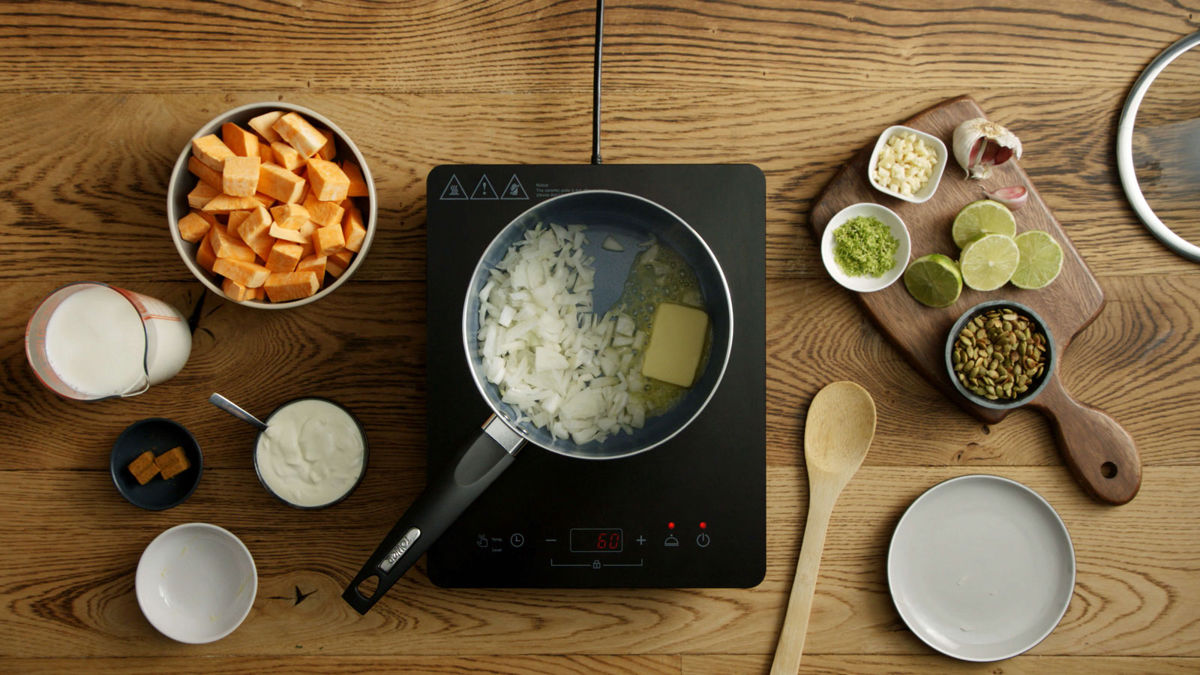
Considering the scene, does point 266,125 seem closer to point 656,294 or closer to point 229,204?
point 229,204

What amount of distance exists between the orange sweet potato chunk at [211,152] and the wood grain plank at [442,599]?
0.46 m

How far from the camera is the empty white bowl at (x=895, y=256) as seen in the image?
3.50 ft

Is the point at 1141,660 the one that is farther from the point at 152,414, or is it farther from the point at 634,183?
the point at 152,414

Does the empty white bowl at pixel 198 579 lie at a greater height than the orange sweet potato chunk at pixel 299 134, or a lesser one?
lesser

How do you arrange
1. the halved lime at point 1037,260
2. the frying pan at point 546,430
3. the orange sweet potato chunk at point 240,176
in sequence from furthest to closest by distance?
the halved lime at point 1037,260 < the orange sweet potato chunk at point 240,176 < the frying pan at point 546,430

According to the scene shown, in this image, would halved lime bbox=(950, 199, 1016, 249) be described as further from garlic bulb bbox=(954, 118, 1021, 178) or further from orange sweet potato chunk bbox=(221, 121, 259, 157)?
orange sweet potato chunk bbox=(221, 121, 259, 157)

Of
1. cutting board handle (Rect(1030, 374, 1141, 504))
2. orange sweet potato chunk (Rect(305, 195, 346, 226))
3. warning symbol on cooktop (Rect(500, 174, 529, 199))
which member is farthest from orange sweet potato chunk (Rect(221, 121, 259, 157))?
cutting board handle (Rect(1030, 374, 1141, 504))

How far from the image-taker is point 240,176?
96 centimetres

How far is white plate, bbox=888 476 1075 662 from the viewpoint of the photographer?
43.4 inches

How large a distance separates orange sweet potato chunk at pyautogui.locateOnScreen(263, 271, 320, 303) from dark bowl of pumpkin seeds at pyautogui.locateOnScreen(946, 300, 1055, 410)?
0.90m

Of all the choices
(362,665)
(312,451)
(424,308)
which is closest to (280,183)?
(424,308)

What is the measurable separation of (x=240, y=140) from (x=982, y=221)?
105cm

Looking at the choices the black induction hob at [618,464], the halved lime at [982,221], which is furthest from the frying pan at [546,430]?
the halved lime at [982,221]

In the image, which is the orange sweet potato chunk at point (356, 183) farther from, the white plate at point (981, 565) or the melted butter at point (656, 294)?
the white plate at point (981, 565)
